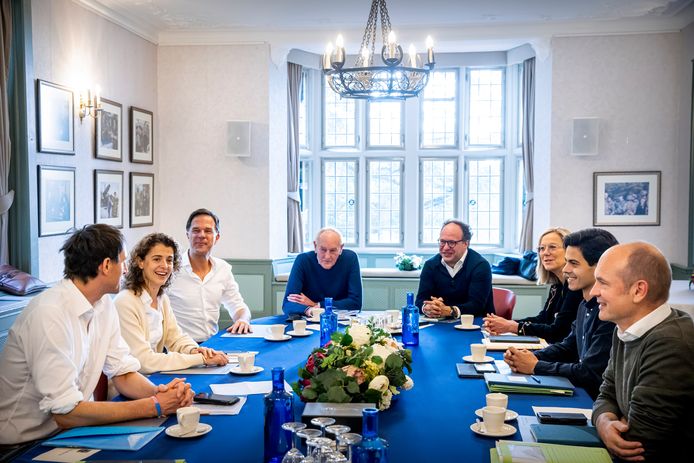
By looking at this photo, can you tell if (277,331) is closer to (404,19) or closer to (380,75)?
(380,75)

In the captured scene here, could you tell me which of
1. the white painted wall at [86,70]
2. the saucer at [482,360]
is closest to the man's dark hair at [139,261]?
the saucer at [482,360]

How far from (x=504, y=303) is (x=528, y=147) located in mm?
3524

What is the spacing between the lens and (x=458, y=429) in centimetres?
233

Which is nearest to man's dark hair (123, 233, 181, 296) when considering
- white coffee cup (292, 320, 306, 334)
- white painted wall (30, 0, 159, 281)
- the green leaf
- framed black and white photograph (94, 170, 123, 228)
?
white coffee cup (292, 320, 306, 334)

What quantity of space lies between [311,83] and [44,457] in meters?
7.55

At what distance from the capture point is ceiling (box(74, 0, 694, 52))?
648 cm

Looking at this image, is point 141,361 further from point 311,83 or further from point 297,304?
point 311,83

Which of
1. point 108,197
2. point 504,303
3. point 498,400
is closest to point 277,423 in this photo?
point 498,400

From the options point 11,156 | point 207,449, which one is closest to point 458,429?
point 207,449

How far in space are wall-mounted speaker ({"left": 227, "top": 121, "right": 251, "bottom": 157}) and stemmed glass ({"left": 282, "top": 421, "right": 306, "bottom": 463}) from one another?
568cm

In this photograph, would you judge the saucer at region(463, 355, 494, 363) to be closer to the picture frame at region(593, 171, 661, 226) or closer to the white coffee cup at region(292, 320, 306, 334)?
the white coffee cup at region(292, 320, 306, 334)

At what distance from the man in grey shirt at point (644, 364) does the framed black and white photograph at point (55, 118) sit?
14.5 feet

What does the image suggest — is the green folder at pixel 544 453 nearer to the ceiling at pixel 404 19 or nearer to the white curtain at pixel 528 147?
the ceiling at pixel 404 19

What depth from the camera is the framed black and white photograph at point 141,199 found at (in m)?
7.04
